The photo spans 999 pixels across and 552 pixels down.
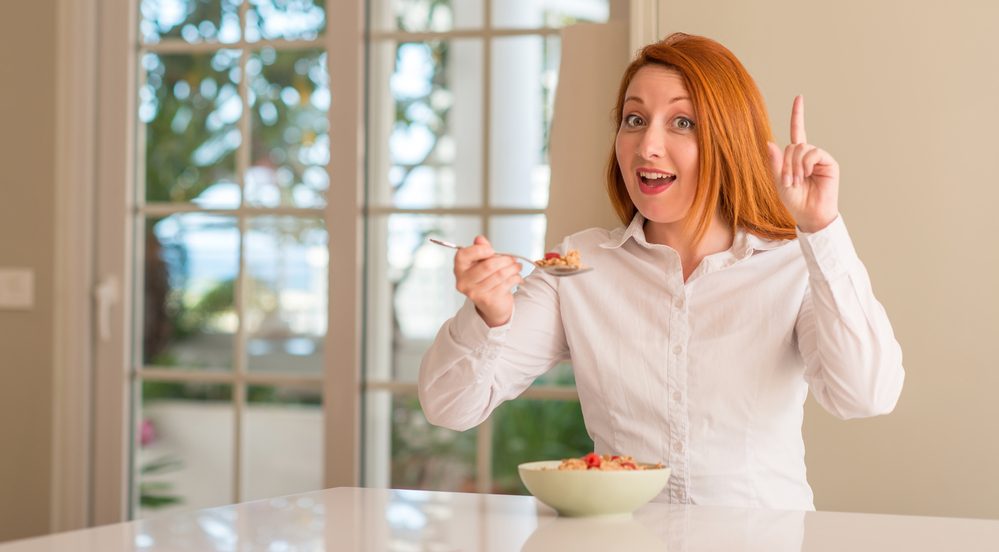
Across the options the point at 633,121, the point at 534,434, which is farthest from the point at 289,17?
the point at 633,121

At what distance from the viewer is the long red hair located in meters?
1.84

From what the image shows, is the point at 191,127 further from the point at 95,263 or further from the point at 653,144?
the point at 653,144

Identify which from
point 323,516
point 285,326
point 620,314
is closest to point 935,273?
point 620,314

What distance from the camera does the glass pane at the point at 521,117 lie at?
2.98 m

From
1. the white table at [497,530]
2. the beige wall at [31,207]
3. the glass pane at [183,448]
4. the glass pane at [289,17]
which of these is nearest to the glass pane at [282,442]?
the glass pane at [183,448]

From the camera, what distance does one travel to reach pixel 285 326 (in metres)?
4.41

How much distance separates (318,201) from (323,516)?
3383 millimetres

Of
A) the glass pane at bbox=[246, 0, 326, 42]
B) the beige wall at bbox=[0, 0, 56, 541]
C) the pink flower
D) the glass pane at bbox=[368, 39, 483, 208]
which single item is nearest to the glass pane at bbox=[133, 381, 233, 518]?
the pink flower

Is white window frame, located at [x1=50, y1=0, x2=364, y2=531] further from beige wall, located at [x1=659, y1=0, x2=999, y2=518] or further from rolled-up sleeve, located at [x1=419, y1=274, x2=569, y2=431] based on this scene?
beige wall, located at [x1=659, y1=0, x2=999, y2=518]

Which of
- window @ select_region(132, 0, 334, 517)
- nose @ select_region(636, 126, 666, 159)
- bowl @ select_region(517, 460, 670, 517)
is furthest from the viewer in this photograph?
window @ select_region(132, 0, 334, 517)

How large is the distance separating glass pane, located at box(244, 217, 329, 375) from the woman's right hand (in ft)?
8.71

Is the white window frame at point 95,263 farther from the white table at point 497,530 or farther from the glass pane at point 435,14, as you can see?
the white table at point 497,530

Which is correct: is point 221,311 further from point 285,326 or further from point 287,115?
point 287,115

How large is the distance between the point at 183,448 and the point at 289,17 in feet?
5.55
